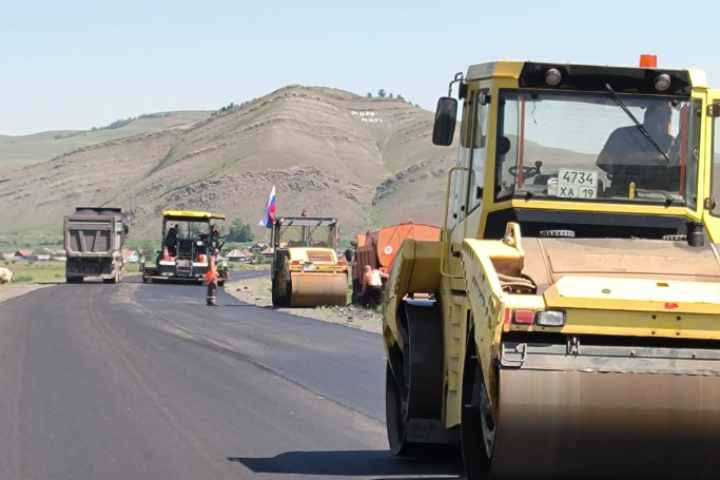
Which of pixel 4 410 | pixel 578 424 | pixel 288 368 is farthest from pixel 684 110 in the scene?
pixel 288 368

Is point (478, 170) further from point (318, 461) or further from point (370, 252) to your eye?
point (370, 252)

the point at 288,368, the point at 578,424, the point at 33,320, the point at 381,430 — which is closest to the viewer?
the point at 578,424

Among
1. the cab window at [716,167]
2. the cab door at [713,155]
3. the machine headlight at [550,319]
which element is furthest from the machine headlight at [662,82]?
the machine headlight at [550,319]

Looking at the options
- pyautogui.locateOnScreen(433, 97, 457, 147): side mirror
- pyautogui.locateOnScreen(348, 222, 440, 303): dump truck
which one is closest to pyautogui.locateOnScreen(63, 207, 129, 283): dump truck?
pyautogui.locateOnScreen(348, 222, 440, 303): dump truck

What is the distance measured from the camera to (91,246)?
6066 centimetres

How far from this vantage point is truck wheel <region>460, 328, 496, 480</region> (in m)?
8.59

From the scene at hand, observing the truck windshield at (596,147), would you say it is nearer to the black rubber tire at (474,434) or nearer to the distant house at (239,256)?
the black rubber tire at (474,434)

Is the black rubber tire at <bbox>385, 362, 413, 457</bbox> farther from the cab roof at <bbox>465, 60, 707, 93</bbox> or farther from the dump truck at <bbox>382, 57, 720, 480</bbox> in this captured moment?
the cab roof at <bbox>465, 60, 707, 93</bbox>

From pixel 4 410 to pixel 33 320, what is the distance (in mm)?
17421

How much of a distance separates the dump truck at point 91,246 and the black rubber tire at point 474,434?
52750 mm

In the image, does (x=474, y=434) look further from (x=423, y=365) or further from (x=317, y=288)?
(x=317, y=288)

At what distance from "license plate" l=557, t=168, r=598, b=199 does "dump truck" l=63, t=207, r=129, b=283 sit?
51.8 metres

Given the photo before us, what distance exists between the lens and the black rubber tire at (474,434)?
342 inches

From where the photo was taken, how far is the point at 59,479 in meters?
10.4
